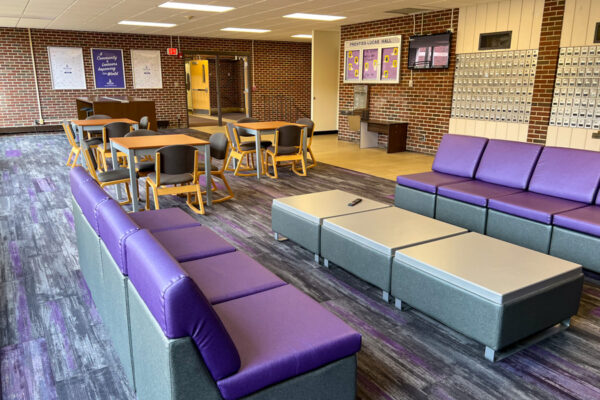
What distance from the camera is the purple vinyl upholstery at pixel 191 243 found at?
8.46 ft

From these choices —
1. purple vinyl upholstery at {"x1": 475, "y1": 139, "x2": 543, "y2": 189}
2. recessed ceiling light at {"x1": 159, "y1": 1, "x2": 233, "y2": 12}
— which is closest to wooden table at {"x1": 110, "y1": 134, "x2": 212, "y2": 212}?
purple vinyl upholstery at {"x1": 475, "y1": 139, "x2": 543, "y2": 189}

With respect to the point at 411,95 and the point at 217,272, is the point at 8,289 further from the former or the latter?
the point at 411,95

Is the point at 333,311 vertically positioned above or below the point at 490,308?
below

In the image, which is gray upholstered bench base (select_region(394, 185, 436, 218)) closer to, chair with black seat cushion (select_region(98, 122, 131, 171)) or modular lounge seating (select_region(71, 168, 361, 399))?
modular lounge seating (select_region(71, 168, 361, 399))

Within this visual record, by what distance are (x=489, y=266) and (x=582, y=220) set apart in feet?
3.90

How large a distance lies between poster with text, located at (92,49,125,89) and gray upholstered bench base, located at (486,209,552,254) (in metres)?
10.9

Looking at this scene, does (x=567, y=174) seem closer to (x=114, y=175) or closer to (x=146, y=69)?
(x=114, y=175)

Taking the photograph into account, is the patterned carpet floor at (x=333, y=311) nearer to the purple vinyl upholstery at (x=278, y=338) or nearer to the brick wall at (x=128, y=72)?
the purple vinyl upholstery at (x=278, y=338)

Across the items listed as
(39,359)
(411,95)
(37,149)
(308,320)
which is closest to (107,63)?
(37,149)

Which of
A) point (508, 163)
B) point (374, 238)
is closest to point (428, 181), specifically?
point (508, 163)

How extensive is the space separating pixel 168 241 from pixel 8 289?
1273 mm

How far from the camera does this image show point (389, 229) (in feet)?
10.4

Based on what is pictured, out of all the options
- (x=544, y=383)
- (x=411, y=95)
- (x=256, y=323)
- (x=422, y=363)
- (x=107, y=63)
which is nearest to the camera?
(x=256, y=323)

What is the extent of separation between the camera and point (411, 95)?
28.6ft
